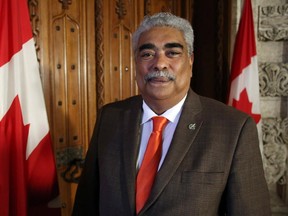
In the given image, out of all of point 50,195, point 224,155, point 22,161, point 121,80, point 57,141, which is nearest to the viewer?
point 224,155

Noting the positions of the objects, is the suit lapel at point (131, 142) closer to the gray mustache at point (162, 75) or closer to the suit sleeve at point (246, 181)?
the gray mustache at point (162, 75)

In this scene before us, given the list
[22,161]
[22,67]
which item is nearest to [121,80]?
[22,67]

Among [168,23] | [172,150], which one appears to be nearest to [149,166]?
[172,150]

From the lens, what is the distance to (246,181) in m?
0.94

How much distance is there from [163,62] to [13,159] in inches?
28.4

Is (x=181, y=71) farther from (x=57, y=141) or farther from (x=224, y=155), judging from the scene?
(x=57, y=141)

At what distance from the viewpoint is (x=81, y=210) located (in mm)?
1166

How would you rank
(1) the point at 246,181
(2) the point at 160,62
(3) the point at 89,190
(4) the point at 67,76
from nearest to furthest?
(1) the point at 246,181 → (2) the point at 160,62 → (3) the point at 89,190 → (4) the point at 67,76

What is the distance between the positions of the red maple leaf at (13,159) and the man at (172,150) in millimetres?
257

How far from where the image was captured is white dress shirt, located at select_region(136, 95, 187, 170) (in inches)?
41.6

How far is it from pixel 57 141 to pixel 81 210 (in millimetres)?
613

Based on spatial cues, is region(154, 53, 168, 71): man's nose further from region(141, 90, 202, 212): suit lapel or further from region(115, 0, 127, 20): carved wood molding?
region(115, 0, 127, 20): carved wood molding

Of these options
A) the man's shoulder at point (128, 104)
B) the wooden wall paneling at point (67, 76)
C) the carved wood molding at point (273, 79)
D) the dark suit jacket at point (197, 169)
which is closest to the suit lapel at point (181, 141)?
the dark suit jacket at point (197, 169)

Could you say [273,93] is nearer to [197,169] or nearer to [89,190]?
[197,169]
